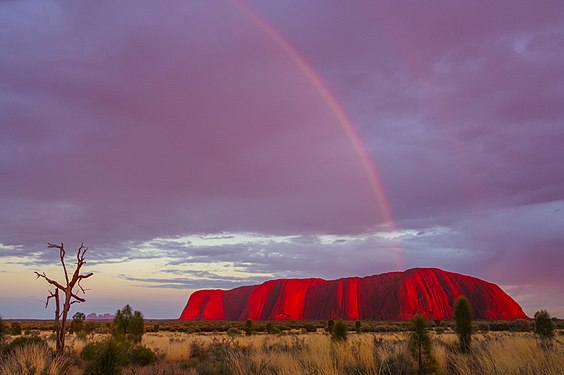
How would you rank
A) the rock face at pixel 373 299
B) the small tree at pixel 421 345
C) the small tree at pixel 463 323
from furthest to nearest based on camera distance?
the rock face at pixel 373 299
the small tree at pixel 463 323
the small tree at pixel 421 345

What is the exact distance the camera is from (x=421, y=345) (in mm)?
11609

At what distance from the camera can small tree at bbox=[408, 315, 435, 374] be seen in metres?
11.3

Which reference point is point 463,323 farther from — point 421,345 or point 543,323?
point 543,323

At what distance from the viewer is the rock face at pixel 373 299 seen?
5384 inches

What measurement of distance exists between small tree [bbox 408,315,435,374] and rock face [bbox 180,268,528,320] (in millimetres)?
121209

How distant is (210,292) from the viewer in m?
196

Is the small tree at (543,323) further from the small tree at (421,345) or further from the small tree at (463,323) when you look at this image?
the small tree at (421,345)

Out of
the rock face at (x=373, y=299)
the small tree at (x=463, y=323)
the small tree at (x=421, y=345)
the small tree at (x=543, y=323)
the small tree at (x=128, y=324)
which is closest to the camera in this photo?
the small tree at (x=421, y=345)

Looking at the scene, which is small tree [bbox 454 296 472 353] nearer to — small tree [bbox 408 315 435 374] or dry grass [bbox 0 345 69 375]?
small tree [bbox 408 315 435 374]

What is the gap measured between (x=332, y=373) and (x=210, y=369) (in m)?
5.66

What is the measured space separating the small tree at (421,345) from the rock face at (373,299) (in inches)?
4772

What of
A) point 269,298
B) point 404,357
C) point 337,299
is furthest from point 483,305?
point 404,357

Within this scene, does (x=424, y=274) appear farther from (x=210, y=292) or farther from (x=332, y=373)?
(x=332, y=373)

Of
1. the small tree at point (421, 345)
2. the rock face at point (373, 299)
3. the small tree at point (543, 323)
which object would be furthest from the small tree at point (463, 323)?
the rock face at point (373, 299)
